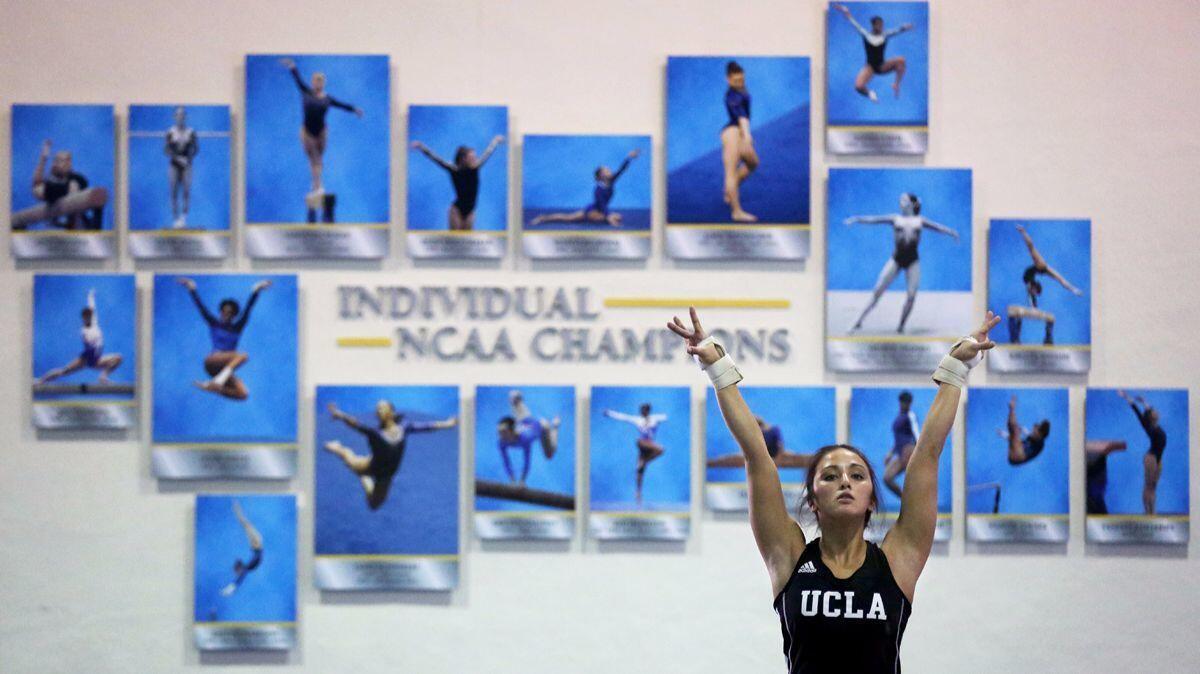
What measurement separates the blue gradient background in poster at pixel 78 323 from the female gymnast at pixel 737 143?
1.89 m

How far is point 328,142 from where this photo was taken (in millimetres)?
3727

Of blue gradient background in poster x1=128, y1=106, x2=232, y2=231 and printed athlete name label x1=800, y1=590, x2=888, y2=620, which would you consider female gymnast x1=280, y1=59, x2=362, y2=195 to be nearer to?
blue gradient background in poster x1=128, y1=106, x2=232, y2=231

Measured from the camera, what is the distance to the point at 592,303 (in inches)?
148

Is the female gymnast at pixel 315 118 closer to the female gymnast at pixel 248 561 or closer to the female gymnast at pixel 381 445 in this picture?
the female gymnast at pixel 381 445

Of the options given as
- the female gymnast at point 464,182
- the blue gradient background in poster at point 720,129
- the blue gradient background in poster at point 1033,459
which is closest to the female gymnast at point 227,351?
the female gymnast at point 464,182

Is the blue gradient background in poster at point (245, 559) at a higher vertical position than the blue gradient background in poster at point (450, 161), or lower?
lower

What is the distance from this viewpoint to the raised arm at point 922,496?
2.57 meters

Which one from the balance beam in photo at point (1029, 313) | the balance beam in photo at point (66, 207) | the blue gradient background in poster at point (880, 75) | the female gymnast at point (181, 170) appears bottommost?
the balance beam in photo at point (1029, 313)

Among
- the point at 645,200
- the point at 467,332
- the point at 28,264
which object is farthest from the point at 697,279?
the point at 28,264

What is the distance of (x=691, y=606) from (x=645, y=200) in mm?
1266

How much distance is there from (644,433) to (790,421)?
453 mm

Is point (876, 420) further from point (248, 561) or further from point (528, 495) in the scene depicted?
point (248, 561)

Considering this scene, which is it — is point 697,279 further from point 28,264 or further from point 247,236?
point 28,264

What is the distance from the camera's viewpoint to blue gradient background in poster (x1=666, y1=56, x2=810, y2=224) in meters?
3.72
